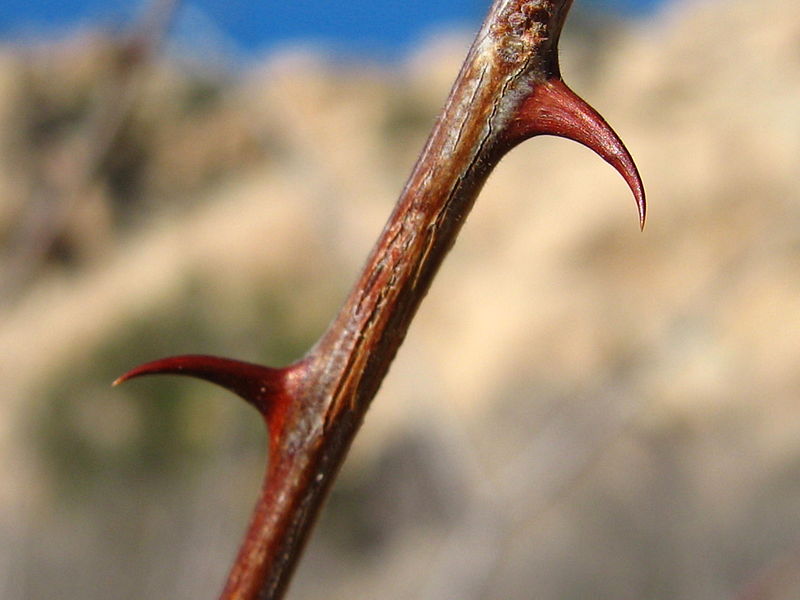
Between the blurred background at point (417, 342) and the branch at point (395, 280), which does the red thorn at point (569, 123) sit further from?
the blurred background at point (417, 342)

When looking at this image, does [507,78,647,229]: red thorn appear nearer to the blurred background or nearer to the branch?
the branch

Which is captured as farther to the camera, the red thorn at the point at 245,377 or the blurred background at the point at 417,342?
the blurred background at the point at 417,342

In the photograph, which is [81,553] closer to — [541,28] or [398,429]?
[398,429]

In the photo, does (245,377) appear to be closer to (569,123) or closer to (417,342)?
(569,123)

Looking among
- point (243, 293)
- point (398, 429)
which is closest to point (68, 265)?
point (243, 293)

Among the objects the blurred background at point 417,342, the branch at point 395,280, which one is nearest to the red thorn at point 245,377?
the branch at point 395,280

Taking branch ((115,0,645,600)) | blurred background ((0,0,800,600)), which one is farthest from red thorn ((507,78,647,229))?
blurred background ((0,0,800,600))
